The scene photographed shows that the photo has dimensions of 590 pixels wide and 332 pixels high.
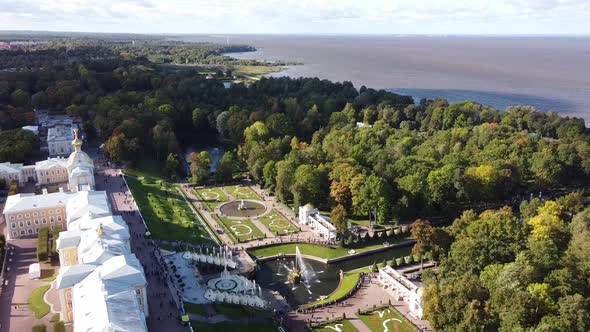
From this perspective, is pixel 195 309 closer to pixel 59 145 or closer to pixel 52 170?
pixel 52 170

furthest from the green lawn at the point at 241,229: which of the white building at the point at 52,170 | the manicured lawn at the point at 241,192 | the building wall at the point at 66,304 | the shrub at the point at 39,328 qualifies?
the shrub at the point at 39,328

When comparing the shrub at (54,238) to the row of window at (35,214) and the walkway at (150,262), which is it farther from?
the walkway at (150,262)

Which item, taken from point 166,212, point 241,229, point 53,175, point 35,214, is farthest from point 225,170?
point 35,214

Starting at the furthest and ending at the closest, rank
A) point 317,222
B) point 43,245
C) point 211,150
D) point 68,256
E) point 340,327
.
Result: point 211,150
point 317,222
point 43,245
point 68,256
point 340,327

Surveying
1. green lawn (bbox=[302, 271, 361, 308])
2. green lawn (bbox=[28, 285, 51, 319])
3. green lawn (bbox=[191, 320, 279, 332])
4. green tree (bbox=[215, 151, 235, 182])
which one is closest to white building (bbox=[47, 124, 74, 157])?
green tree (bbox=[215, 151, 235, 182])

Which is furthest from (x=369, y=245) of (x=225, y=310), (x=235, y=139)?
(x=235, y=139)

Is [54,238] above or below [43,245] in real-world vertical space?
above

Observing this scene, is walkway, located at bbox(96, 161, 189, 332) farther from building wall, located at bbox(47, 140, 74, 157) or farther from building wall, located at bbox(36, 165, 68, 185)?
building wall, located at bbox(47, 140, 74, 157)
